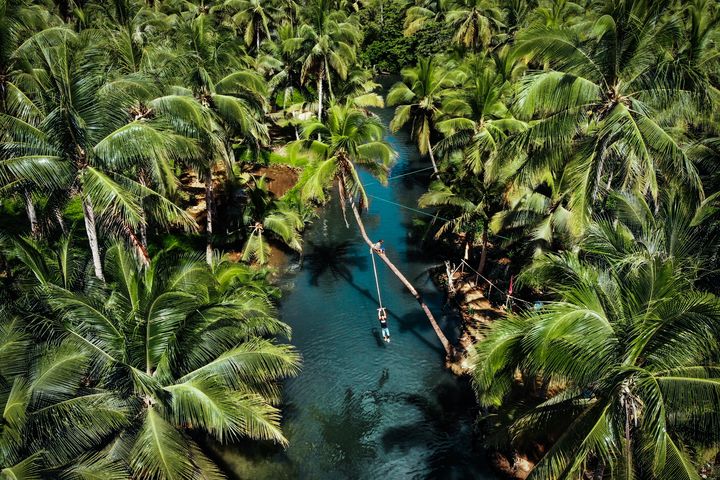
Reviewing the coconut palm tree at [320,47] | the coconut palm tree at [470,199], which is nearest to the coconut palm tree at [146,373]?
the coconut palm tree at [470,199]

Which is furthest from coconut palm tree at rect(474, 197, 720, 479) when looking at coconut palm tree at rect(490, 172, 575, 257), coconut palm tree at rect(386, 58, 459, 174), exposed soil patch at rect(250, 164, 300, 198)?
exposed soil patch at rect(250, 164, 300, 198)

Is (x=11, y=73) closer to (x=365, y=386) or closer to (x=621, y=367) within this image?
(x=365, y=386)

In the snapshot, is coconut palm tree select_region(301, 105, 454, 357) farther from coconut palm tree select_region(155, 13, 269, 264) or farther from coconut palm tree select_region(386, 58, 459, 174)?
coconut palm tree select_region(386, 58, 459, 174)

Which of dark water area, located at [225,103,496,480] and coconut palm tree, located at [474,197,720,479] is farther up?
coconut palm tree, located at [474,197,720,479]

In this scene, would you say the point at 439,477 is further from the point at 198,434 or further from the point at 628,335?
the point at 628,335

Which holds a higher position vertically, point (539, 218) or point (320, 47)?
point (320, 47)

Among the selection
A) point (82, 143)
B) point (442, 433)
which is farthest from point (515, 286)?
point (82, 143)

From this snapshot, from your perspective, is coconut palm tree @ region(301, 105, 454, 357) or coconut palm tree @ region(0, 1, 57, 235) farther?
coconut palm tree @ region(301, 105, 454, 357)
